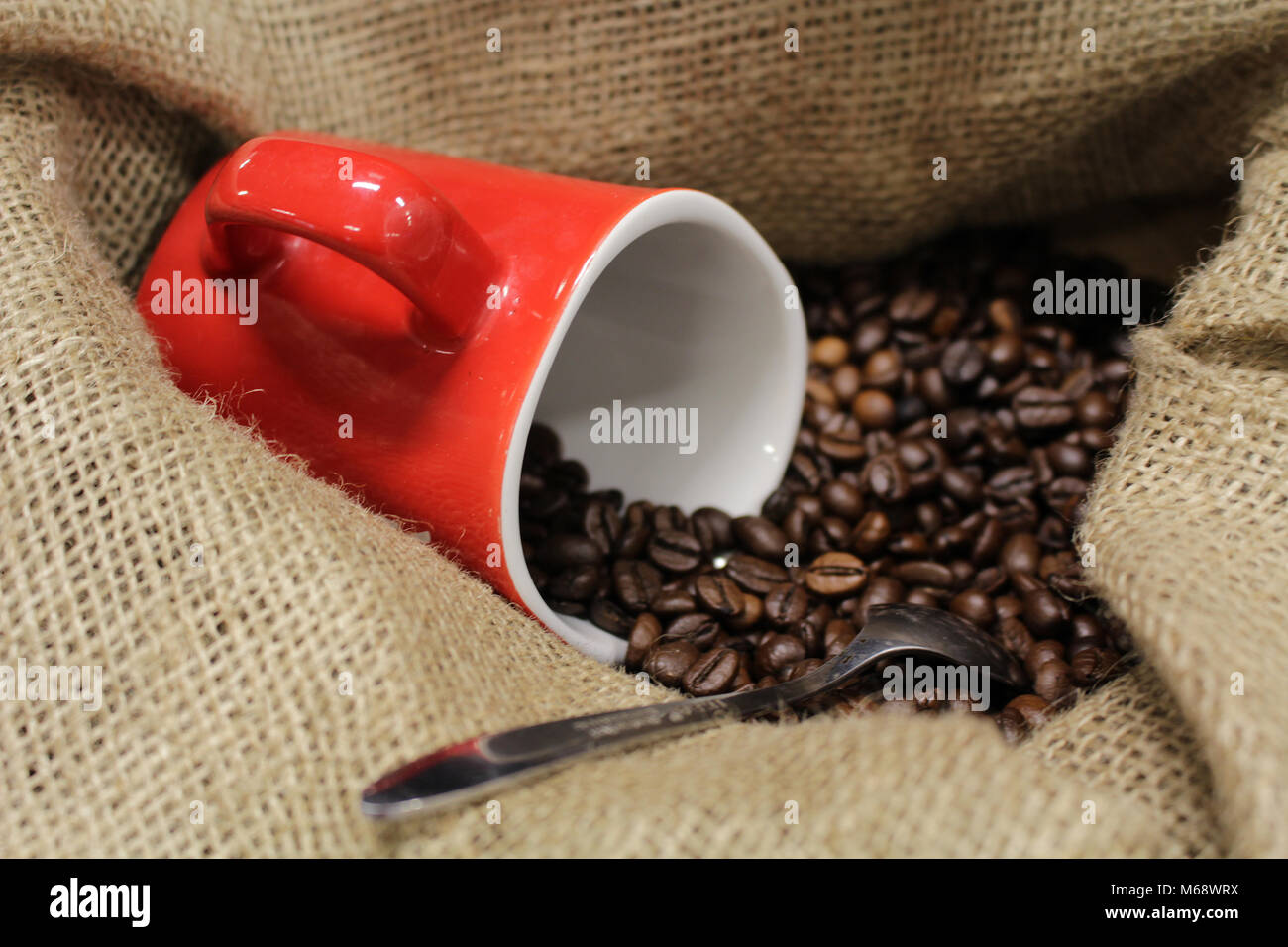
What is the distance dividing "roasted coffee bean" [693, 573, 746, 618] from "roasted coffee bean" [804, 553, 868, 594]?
42 millimetres

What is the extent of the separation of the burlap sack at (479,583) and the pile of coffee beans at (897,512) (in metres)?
0.17

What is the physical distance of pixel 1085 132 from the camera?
58.3 inches

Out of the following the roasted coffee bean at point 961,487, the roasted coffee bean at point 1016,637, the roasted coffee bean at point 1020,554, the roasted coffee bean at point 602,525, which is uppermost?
the roasted coffee bean at point 961,487

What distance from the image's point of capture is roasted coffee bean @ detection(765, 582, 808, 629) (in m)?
1.28

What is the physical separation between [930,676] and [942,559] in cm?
28

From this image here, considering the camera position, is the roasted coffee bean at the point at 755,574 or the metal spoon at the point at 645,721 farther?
the roasted coffee bean at the point at 755,574

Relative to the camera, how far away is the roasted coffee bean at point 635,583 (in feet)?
4.27

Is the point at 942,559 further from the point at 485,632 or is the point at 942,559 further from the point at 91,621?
the point at 91,621

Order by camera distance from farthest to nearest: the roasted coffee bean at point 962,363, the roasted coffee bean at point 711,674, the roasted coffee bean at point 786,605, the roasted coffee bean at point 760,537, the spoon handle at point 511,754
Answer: the roasted coffee bean at point 962,363
the roasted coffee bean at point 760,537
the roasted coffee bean at point 786,605
the roasted coffee bean at point 711,674
the spoon handle at point 511,754

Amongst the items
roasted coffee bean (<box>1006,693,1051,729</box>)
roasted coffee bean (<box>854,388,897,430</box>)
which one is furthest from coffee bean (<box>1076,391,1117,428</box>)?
roasted coffee bean (<box>1006,693,1051,729</box>)

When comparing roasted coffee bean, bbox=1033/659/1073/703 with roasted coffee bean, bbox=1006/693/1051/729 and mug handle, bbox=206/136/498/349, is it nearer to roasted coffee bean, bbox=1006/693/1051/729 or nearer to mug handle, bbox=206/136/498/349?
roasted coffee bean, bbox=1006/693/1051/729

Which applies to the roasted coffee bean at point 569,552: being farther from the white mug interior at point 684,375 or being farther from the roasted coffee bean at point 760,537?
the roasted coffee bean at point 760,537

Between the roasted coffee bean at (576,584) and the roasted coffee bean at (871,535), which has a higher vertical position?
the roasted coffee bean at (871,535)

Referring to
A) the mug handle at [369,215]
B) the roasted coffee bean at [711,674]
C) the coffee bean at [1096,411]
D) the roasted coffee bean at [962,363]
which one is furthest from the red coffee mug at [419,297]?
the coffee bean at [1096,411]
